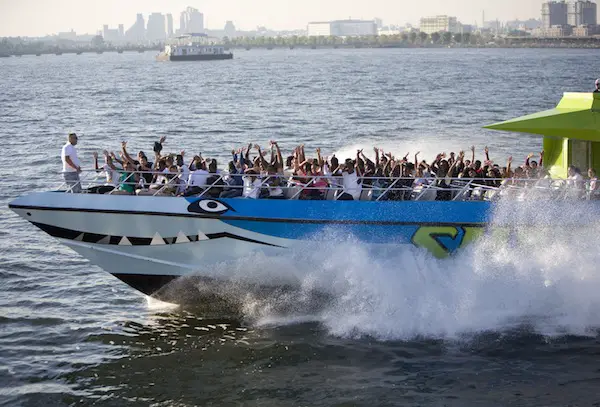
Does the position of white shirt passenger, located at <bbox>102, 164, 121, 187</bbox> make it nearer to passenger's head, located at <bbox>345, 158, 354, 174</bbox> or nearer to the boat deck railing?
the boat deck railing

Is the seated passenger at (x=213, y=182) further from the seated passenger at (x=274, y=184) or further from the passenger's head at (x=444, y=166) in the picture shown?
the passenger's head at (x=444, y=166)

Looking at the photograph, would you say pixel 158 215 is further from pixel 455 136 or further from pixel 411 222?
pixel 455 136

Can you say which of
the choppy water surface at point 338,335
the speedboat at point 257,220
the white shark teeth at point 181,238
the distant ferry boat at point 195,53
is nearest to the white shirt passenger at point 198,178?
the speedboat at point 257,220

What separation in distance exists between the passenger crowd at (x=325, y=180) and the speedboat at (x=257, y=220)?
0.35 ft

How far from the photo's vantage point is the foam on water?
14.9 m

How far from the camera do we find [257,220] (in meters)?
15.1

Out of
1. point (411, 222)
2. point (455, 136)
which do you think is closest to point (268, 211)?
point (411, 222)

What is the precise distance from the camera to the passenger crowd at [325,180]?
15.2 m

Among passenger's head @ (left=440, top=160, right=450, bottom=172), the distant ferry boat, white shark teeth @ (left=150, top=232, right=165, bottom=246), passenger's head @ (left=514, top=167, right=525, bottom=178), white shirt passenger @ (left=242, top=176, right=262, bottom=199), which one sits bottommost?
white shark teeth @ (left=150, top=232, right=165, bottom=246)

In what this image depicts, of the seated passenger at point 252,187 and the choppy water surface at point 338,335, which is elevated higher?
the seated passenger at point 252,187

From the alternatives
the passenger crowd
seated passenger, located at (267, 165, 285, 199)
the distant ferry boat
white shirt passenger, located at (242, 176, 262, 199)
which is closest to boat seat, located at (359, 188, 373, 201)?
the passenger crowd

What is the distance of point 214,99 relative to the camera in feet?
216

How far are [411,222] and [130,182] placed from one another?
16.5 feet

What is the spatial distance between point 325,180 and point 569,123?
434 centimetres
